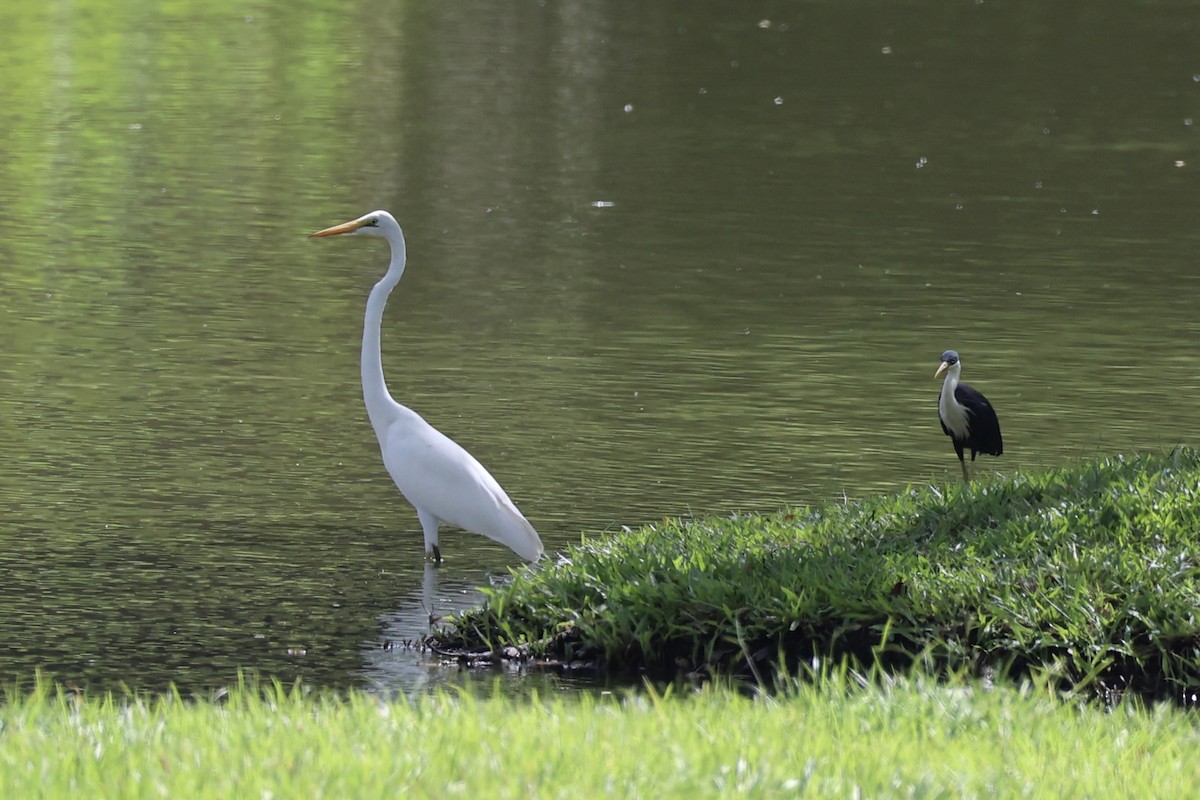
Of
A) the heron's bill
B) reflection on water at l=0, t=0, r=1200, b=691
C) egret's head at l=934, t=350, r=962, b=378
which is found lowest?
reflection on water at l=0, t=0, r=1200, b=691

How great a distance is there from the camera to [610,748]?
201 inches

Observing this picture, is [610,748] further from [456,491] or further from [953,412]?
[953,412]

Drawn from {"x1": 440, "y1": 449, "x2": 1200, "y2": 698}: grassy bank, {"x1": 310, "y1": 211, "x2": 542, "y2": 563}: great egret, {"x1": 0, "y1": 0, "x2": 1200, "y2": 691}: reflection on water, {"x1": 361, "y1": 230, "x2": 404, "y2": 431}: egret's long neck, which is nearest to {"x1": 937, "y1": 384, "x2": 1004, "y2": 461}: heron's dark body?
{"x1": 0, "y1": 0, "x2": 1200, "y2": 691}: reflection on water

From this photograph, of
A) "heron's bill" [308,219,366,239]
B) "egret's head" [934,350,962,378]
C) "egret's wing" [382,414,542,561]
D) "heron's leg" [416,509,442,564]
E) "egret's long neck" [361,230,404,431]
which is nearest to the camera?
"egret's wing" [382,414,542,561]

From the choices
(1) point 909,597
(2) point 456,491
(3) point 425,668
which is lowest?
(3) point 425,668

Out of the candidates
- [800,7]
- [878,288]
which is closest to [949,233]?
[878,288]

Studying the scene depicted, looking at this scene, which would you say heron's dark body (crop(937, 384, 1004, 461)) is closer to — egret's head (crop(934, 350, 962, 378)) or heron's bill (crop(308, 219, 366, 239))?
egret's head (crop(934, 350, 962, 378))

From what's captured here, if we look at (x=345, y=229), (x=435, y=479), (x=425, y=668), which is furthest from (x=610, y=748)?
(x=345, y=229)

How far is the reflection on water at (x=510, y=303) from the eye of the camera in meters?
8.72

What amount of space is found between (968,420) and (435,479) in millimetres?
2824

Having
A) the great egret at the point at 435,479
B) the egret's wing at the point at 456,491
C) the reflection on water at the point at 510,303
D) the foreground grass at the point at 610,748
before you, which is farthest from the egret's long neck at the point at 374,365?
the foreground grass at the point at 610,748

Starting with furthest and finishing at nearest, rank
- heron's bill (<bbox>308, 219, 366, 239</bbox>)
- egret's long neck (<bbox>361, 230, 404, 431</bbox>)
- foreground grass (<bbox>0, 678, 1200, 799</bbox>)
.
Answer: heron's bill (<bbox>308, 219, 366, 239</bbox>) < egret's long neck (<bbox>361, 230, 404, 431</bbox>) < foreground grass (<bbox>0, 678, 1200, 799</bbox>)

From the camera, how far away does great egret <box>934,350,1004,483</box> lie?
995 centimetres

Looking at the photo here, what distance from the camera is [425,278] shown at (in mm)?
15883
